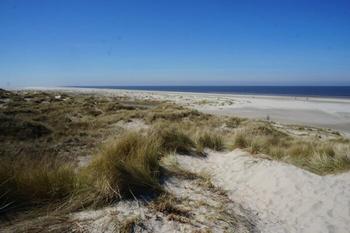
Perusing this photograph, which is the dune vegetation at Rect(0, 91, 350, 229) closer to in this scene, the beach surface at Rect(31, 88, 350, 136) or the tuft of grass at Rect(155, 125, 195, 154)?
the tuft of grass at Rect(155, 125, 195, 154)

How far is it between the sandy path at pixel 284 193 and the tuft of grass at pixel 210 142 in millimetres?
1814

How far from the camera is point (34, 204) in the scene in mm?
4551

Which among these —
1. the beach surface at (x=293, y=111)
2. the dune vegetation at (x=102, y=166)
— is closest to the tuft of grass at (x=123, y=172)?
the dune vegetation at (x=102, y=166)

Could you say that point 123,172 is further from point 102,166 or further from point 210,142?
point 210,142

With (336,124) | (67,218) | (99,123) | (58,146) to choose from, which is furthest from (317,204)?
(336,124)

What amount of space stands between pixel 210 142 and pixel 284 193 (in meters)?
4.39

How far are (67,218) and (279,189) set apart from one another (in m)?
4.00

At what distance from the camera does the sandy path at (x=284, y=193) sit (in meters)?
4.74

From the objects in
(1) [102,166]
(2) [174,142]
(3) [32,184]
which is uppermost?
(1) [102,166]

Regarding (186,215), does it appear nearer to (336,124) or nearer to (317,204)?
(317,204)

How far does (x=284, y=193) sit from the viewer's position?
5781mm

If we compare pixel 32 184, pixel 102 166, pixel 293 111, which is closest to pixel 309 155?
pixel 102 166

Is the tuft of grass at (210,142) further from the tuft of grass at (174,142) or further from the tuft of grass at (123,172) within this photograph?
the tuft of grass at (123,172)

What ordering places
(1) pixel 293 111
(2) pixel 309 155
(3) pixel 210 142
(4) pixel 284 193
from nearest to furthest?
(4) pixel 284 193 < (2) pixel 309 155 < (3) pixel 210 142 < (1) pixel 293 111
